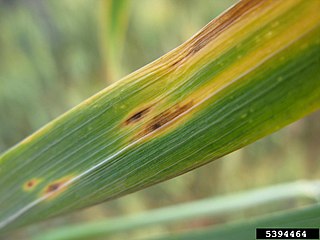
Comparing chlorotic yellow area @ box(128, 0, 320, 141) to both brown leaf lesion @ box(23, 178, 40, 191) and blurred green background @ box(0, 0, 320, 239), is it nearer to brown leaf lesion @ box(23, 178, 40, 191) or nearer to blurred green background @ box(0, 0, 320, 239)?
brown leaf lesion @ box(23, 178, 40, 191)

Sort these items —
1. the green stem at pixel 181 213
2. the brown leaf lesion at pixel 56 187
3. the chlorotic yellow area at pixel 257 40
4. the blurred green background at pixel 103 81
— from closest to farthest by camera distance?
the chlorotic yellow area at pixel 257 40 < the brown leaf lesion at pixel 56 187 < the green stem at pixel 181 213 < the blurred green background at pixel 103 81

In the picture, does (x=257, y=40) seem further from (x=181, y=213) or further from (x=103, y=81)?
(x=103, y=81)

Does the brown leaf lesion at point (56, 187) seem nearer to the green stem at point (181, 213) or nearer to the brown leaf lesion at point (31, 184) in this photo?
the brown leaf lesion at point (31, 184)

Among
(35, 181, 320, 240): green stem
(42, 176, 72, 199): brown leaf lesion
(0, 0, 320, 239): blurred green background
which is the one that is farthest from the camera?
(0, 0, 320, 239): blurred green background

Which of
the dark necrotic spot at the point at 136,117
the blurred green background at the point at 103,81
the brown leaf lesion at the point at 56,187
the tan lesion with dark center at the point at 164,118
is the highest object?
the blurred green background at the point at 103,81

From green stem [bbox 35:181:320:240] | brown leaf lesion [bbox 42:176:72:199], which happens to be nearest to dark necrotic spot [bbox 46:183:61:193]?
brown leaf lesion [bbox 42:176:72:199]

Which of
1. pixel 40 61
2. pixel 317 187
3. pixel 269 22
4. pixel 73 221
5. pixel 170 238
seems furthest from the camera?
pixel 40 61

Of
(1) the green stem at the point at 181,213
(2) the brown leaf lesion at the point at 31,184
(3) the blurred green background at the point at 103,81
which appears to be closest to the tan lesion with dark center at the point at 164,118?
(2) the brown leaf lesion at the point at 31,184

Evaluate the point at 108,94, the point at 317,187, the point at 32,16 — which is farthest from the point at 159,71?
the point at 32,16

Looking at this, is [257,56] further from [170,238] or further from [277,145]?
[277,145]
